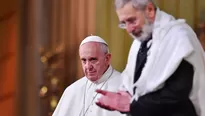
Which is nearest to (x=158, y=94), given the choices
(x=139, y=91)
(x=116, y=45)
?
(x=139, y=91)

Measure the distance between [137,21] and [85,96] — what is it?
2.38ft

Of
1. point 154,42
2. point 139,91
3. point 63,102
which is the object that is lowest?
point 63,102

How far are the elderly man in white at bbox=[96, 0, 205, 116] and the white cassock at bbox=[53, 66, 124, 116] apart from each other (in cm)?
44

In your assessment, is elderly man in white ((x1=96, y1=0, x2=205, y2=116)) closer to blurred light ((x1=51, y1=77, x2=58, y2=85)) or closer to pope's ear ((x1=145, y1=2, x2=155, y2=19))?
pope's ear ((x1=145, y1=2, x2=155, y2=19))

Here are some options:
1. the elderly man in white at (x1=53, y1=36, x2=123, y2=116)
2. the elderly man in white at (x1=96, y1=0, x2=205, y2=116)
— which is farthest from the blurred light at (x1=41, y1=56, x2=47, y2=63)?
the elderly man in white at (x1=96, y1=0, x2=205, y2=116)

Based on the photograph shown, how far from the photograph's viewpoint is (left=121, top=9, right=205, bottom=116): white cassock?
1685 mm

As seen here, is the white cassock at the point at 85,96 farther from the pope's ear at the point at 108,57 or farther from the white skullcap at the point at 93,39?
the white skullcap at the point at 93,39

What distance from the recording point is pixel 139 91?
1768 millimetres

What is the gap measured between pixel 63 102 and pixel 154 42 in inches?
35.4

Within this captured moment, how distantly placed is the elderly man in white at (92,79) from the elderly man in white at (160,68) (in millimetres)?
449

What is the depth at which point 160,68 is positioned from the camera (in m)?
1.73

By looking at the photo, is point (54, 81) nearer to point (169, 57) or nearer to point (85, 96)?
point (85, 96)

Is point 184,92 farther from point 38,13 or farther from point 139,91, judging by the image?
point 38,13

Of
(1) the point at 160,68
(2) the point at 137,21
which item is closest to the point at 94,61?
→ (2) the point at 137,21
